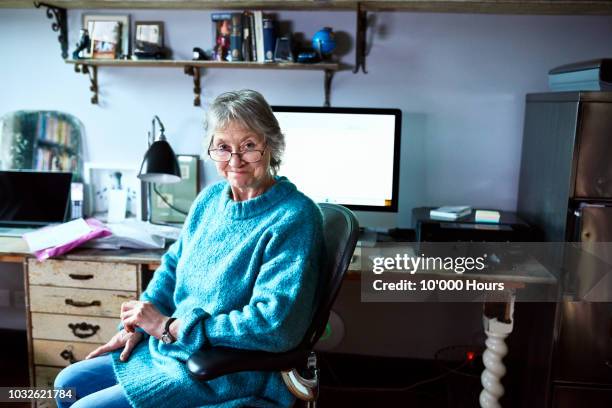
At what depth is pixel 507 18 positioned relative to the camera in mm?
2336

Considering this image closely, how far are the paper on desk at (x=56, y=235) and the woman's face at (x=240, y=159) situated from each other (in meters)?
0.92

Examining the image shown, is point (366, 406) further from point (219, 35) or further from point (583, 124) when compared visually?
point (219, 35)

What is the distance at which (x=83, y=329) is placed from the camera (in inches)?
84.2

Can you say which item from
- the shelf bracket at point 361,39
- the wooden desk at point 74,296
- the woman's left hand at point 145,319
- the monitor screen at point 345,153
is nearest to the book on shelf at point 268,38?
the monitor screen at point 345,153

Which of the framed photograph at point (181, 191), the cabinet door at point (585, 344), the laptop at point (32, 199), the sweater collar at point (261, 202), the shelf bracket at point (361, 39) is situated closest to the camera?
the sweater collar at point (261, 202)

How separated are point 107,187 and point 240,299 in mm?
1471

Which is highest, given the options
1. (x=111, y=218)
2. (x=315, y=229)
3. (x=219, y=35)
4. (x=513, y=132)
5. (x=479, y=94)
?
(x=219, y=35)

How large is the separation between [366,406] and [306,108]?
49.3 inches

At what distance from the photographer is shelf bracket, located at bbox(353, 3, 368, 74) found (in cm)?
233

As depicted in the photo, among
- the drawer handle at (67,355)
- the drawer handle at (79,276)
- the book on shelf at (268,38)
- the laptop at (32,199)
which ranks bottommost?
the drawer handle at (67,355)

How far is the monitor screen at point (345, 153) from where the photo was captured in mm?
2256

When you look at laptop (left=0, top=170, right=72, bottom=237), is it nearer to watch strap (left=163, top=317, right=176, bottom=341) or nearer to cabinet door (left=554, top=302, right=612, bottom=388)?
watch strap (left=163, top=317, right=176, bottom=341)

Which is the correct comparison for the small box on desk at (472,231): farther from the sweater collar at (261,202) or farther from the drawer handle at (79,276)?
the drawer handle at (79,276)

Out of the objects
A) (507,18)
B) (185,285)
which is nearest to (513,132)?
(507,18)
